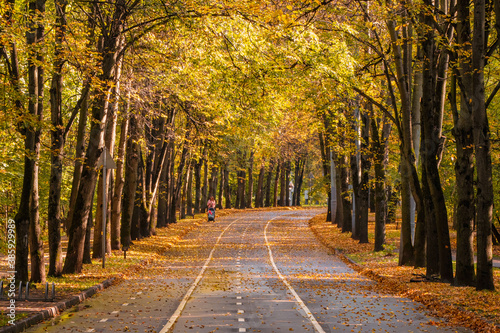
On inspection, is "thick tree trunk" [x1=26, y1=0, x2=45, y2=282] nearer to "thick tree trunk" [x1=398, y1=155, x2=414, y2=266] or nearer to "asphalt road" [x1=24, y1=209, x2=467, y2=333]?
"asphalt road" [x1=24, y1=209, x2=467, y2=333]

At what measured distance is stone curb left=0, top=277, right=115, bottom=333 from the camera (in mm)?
9234

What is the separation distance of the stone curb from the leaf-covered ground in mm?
7487

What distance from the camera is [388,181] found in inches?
1124

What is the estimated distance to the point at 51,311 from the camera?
11.0 meters

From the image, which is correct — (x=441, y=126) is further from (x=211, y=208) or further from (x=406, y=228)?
(x=211, y=208)

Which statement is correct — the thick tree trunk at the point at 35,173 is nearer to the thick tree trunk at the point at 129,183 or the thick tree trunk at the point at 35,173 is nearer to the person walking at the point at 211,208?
the thick tree trunk at the point at 129,183

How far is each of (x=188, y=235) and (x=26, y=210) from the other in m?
22.2

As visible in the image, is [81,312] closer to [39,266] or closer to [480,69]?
[39,266]

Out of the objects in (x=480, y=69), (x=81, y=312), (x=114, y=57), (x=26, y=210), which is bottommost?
(x=81, y=312)

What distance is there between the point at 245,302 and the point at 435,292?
456 cm

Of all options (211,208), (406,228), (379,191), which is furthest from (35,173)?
(211,208)

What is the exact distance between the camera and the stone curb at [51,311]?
9234 millimetres

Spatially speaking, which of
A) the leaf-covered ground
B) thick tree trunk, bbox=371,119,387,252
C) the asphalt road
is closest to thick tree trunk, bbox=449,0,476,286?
the leaf-covered ground

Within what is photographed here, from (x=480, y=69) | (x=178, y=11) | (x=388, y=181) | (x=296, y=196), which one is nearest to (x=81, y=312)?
(x=178, y=11)
